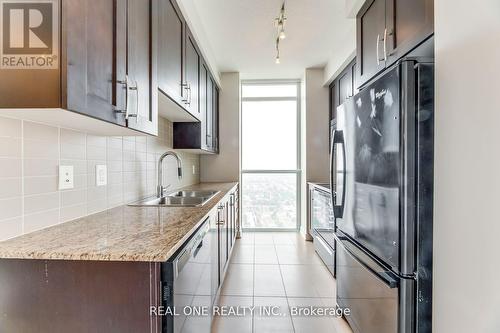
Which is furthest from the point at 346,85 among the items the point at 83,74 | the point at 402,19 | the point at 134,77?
the point at 83,74

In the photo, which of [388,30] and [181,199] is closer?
[388,30]

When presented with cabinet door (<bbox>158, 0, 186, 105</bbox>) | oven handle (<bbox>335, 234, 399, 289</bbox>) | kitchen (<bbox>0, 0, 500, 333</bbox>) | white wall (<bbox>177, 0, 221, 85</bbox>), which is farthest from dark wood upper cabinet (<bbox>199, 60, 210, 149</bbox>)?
oven handle (<bbox>335, 234, 399, 289</bbox>)

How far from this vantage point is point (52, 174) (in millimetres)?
1200

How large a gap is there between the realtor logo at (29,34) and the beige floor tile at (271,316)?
1998mm

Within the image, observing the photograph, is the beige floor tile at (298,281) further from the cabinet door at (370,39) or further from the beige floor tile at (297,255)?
the cabinet door at (370,39)

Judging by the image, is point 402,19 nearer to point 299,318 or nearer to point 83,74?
point 83,74

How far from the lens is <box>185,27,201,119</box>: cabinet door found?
2244mm

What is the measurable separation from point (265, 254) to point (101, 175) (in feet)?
7.95

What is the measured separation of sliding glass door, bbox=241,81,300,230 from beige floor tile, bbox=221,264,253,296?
1.62 meters

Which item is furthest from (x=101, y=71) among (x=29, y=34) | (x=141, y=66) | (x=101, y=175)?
(x=101, y=175)

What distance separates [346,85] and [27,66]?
3.26 metres

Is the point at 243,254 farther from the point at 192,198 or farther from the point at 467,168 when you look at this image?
the point at 467,168

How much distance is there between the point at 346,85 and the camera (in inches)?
131

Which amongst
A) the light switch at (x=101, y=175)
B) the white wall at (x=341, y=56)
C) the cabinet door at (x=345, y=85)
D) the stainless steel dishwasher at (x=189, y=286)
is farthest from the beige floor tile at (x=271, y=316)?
the white wall at (x=341, y=56)
